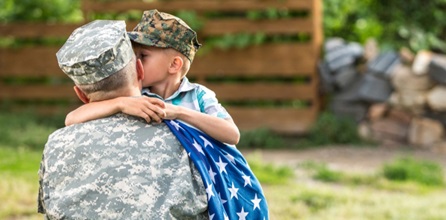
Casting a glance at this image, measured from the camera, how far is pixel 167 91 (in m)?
2.78

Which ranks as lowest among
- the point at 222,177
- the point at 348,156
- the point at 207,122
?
the point at 348,156

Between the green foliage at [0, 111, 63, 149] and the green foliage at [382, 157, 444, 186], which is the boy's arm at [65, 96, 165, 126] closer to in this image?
the green foliage at [382, 157, 444, 186]

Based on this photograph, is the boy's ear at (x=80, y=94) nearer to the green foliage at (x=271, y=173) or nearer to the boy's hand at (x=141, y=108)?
the boy's hand at (x=141, y=108)

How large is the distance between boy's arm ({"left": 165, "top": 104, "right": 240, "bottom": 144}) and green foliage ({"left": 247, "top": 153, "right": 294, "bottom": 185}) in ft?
14.8

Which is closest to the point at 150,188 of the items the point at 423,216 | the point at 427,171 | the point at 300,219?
the point at 300,219

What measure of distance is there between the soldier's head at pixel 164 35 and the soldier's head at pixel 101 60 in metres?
0.13

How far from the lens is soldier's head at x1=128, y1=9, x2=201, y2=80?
2682mm

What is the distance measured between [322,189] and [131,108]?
14.6 feet

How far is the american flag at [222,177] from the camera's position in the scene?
2.57m

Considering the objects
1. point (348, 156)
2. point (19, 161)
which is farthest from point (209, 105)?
point (348, 156)

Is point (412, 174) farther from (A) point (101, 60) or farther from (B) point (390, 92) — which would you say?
(A) point (101, 60)

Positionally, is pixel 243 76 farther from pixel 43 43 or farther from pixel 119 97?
pixel 119 97

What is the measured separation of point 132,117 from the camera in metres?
2.57

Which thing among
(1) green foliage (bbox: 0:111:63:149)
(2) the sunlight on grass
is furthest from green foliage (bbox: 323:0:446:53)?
(2) the sunlight on grass
